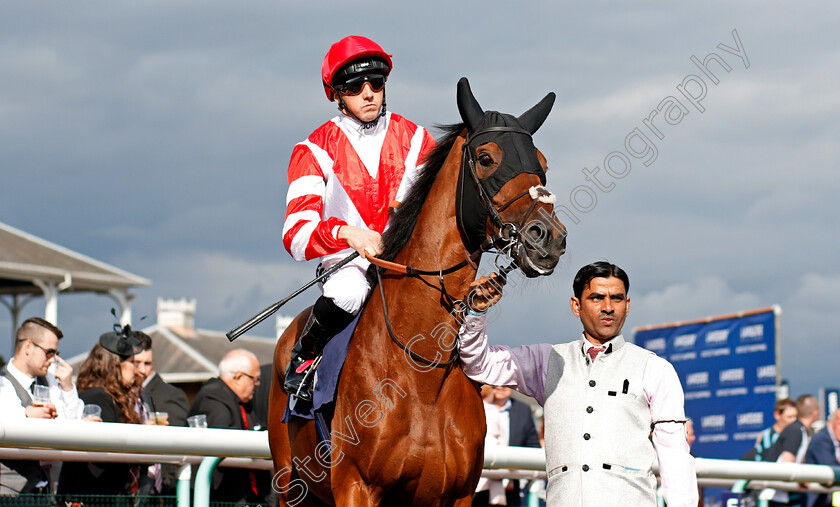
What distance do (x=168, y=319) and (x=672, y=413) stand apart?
34.8 meters

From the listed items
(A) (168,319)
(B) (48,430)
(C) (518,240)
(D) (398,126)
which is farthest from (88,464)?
(A) (168,319)

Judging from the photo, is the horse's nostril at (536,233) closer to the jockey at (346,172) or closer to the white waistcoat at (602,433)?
the white waistcoat at (602,433)

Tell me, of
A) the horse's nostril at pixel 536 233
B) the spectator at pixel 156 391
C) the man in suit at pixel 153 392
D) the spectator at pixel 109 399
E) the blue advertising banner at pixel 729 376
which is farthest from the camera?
the blue advertising banner at pixel 729 376

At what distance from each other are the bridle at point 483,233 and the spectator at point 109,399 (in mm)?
1947

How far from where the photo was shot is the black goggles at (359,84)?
3.69m

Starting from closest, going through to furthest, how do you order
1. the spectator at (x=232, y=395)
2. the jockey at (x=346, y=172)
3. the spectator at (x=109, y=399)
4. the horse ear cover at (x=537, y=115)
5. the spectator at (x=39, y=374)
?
the horse ear cover at (x=537, y=115) → the jockey at (x=346, y=172) → the spectator at (x=109, y=399) → the spectator at (x=39, y=374) → the spectator at (x=232, y=395)

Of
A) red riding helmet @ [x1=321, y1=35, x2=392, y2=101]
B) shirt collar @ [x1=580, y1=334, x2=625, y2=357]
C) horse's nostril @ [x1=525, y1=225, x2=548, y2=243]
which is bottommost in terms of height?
shirt collar @ [x1=580, y1=334, x2=625, y2=357]

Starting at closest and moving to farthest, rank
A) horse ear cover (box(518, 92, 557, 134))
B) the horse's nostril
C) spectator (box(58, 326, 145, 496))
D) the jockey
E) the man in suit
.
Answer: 1. the horse's nostril
2. horse ear cover (box(518, 92, 557, 134))
3. the jockey
4. spectator (box(58, 326, 145, 496))
5. the man in suit

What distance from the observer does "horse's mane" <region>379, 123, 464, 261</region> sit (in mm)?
3324

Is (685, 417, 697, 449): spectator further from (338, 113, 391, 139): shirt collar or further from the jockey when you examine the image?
(338, 113, 391, 139): shirt collar

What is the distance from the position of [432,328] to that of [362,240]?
40cm

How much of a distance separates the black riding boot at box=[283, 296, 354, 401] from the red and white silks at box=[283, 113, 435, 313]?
12 cm

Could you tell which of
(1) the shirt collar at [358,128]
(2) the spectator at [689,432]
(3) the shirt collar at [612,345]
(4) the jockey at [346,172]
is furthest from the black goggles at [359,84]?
(2) the spectator at [689,432]

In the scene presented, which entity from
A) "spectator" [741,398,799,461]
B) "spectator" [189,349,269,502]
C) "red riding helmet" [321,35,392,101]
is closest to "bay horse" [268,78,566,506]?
"red riding helmet" [321,35,392,101]
